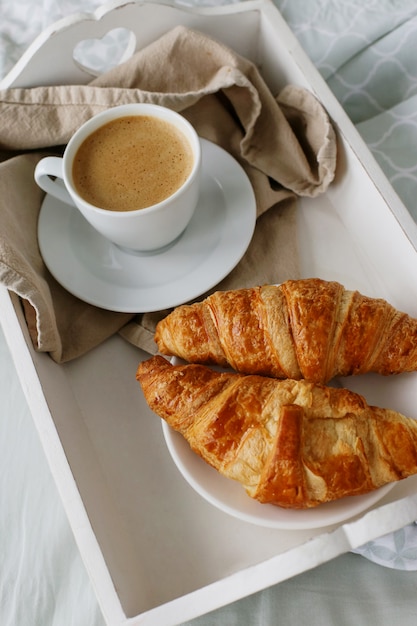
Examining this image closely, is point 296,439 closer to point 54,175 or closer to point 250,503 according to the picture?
point 250,503

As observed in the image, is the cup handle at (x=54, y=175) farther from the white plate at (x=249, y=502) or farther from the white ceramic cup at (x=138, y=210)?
the white plate at (x=249, y=502)

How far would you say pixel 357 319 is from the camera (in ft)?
3.20

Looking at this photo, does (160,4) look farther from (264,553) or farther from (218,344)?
(264,553)

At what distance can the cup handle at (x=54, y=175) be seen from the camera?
1.13 metres

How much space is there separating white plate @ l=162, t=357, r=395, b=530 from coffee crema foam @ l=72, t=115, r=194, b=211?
0.42 meters

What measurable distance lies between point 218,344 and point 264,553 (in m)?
0.32

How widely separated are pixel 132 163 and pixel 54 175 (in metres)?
0.14

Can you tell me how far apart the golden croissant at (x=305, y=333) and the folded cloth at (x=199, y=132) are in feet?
0.62

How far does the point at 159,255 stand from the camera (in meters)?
1.21

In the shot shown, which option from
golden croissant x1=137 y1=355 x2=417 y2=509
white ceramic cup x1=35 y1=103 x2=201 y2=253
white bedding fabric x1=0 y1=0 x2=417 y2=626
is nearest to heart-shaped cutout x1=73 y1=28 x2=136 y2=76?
white bedding fabric x1=0 y1=0 x2=417 y2=626

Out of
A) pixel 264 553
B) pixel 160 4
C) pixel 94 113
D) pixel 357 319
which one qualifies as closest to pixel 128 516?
pixel 264 553

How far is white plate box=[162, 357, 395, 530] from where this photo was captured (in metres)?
0.90

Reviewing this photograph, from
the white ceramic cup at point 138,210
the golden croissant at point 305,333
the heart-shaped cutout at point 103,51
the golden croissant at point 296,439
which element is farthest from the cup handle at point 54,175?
the heart-shaped cutout at point 103,51

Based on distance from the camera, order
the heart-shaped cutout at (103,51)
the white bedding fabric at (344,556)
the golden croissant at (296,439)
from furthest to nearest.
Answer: the heart-shaped cutout at (103,51), the white bedding fabric at (344,556), the golden croissant at (296,439)
